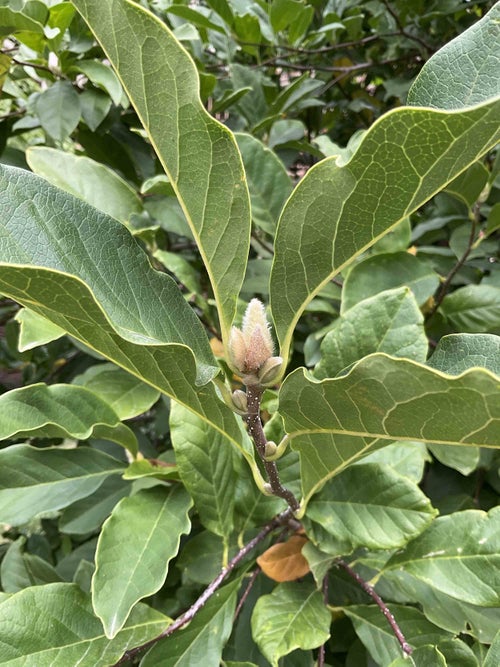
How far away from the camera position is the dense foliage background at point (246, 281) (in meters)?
0.75

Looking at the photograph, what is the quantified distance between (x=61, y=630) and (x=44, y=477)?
220 mm

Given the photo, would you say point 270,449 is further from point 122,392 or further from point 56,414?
point 122,392

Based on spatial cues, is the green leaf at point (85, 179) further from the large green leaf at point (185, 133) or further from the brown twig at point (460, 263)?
the brown twig at point (460, 263)

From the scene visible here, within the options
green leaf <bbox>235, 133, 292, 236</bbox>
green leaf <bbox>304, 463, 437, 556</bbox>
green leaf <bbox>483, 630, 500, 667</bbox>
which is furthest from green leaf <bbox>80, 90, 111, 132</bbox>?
green leaf <bbox>483, 630, 500, 667</bbox>

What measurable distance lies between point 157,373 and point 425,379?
22 cm

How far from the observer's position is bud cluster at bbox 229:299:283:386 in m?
0.51

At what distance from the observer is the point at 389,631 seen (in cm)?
73

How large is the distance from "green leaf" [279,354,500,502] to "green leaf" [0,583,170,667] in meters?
0.35

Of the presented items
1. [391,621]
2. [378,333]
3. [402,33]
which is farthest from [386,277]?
[402,33]

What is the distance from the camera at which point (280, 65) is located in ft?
4.82

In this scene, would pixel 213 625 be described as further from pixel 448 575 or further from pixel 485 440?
pixel 485 440

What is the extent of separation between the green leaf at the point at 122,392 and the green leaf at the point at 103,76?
1.55 ft

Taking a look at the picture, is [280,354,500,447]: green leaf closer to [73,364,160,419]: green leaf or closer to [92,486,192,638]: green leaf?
[92,486,192,638]: green leaf

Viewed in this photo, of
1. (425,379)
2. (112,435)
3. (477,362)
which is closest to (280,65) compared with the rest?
(112,435)
